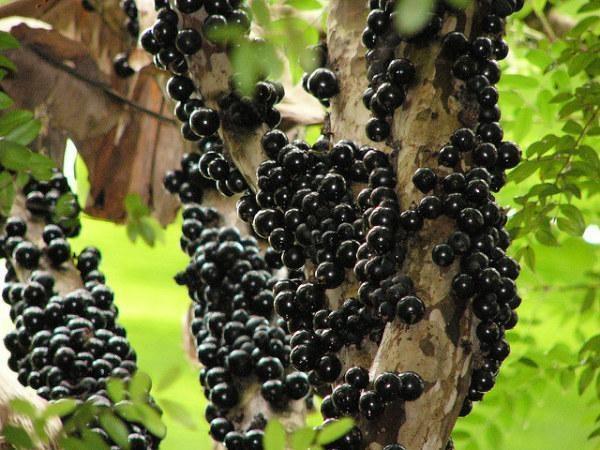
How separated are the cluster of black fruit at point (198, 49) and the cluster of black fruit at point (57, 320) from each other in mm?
780

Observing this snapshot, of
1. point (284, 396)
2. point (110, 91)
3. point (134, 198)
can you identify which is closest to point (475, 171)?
point (284, 396)

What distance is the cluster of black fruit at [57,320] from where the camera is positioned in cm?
225

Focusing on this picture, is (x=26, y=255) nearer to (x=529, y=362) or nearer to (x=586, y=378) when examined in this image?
(x=529, y=362)

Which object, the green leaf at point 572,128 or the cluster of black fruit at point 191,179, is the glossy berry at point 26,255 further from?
the green leaf at point 572,128

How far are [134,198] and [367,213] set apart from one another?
124cm

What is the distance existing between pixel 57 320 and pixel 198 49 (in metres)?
1.00

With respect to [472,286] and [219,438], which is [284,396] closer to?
[219,438]

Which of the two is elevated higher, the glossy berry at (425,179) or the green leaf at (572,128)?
the green leaf at (572,128)

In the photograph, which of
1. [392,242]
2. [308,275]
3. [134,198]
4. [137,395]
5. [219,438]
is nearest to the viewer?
[137,395]

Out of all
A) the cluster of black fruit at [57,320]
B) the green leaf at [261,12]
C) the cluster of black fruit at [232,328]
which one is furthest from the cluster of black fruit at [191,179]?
the green leaf at [261,12]

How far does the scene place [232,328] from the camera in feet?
7.55

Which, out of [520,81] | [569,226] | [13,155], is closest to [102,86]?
[13,155]

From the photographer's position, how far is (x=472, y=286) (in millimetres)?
1549

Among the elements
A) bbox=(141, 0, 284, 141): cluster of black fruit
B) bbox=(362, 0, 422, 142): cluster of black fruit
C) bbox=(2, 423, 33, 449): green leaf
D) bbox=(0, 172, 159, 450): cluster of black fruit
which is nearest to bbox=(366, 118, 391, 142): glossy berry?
bbox=(362, 0, 422, 142): cluster of black fruit
